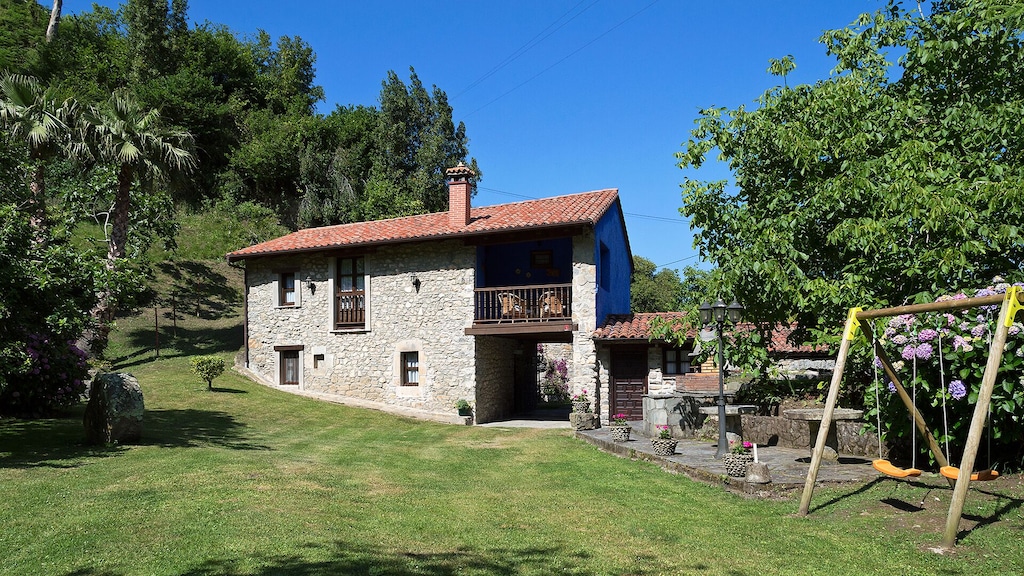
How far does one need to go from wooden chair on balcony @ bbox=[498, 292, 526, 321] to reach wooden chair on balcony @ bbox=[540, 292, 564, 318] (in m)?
0.56

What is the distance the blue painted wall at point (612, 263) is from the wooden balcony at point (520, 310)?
0.96 m

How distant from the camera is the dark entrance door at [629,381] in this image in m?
17.3

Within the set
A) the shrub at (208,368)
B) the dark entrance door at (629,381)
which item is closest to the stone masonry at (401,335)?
the dark entrance door at (629,381)

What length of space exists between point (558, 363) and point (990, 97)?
744 inches

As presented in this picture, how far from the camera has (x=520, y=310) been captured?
1745cm

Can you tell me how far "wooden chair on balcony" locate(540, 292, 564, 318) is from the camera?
17297 millimetres

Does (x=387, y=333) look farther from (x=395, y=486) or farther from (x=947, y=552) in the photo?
(x=947, y=552)

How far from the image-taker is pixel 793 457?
1003cm

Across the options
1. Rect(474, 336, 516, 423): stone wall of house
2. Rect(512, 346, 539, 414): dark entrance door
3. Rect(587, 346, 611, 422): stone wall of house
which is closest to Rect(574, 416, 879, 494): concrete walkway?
Rect(587, 346, 611, 422): stone wall of house

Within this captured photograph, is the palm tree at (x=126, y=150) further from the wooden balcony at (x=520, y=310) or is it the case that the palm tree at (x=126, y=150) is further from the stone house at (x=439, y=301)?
the wooden balcony at (x=520, y=310)

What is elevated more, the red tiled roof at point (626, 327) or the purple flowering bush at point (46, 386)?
the red tiled roof at point (626, 327)

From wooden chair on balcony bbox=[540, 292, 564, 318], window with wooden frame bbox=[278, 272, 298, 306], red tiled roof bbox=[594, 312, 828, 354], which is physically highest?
window with wooden frame bbox=[278, 272, 298, 306]

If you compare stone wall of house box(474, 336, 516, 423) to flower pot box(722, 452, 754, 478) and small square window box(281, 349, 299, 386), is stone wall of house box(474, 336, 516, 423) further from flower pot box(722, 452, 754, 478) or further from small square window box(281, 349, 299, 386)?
flower pot box(722, 452, 754, 478)

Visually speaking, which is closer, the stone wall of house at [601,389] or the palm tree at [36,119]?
the palm tree at [36,119]
